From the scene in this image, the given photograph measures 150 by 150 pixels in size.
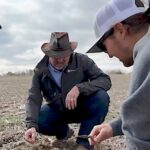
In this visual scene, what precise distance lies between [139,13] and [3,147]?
404 centimetres

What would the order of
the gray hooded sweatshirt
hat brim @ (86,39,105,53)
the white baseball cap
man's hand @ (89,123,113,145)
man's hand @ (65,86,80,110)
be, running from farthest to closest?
man's hand @ (65,86,80,110) < man's hand @ (89,123,113,145) < hat brim @ (86,39,105,53) < the white baseball cap < the gray hooded sweatshirt

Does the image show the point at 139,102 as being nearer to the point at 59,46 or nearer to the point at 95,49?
the point at 95,49

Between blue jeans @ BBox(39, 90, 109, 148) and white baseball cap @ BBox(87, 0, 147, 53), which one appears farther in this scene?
blue jeans @ BBox(39, 90, 109, 148)

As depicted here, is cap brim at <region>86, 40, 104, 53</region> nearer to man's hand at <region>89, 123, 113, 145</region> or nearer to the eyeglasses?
the eyeglasses

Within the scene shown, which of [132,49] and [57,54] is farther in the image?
[57,54]

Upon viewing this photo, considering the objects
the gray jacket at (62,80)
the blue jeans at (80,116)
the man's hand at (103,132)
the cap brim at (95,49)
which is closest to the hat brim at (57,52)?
the gray jacket at (62,80)

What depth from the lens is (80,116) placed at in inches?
276

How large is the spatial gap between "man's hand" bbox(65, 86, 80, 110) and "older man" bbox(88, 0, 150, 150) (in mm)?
2953

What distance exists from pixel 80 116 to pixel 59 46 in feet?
2.95

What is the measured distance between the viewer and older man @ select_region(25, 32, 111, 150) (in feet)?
22.3

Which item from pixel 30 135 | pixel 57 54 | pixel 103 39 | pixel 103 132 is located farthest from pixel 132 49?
pixel 57 54

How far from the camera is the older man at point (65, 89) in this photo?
6801mm

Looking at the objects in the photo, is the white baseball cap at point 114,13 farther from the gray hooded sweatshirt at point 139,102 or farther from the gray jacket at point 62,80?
the gray jacket at point 62,80

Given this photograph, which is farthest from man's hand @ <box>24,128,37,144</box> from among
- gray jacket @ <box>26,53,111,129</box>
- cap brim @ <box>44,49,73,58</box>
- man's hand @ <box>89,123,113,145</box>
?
man's hand @ <box>89,123,113,145</box>
